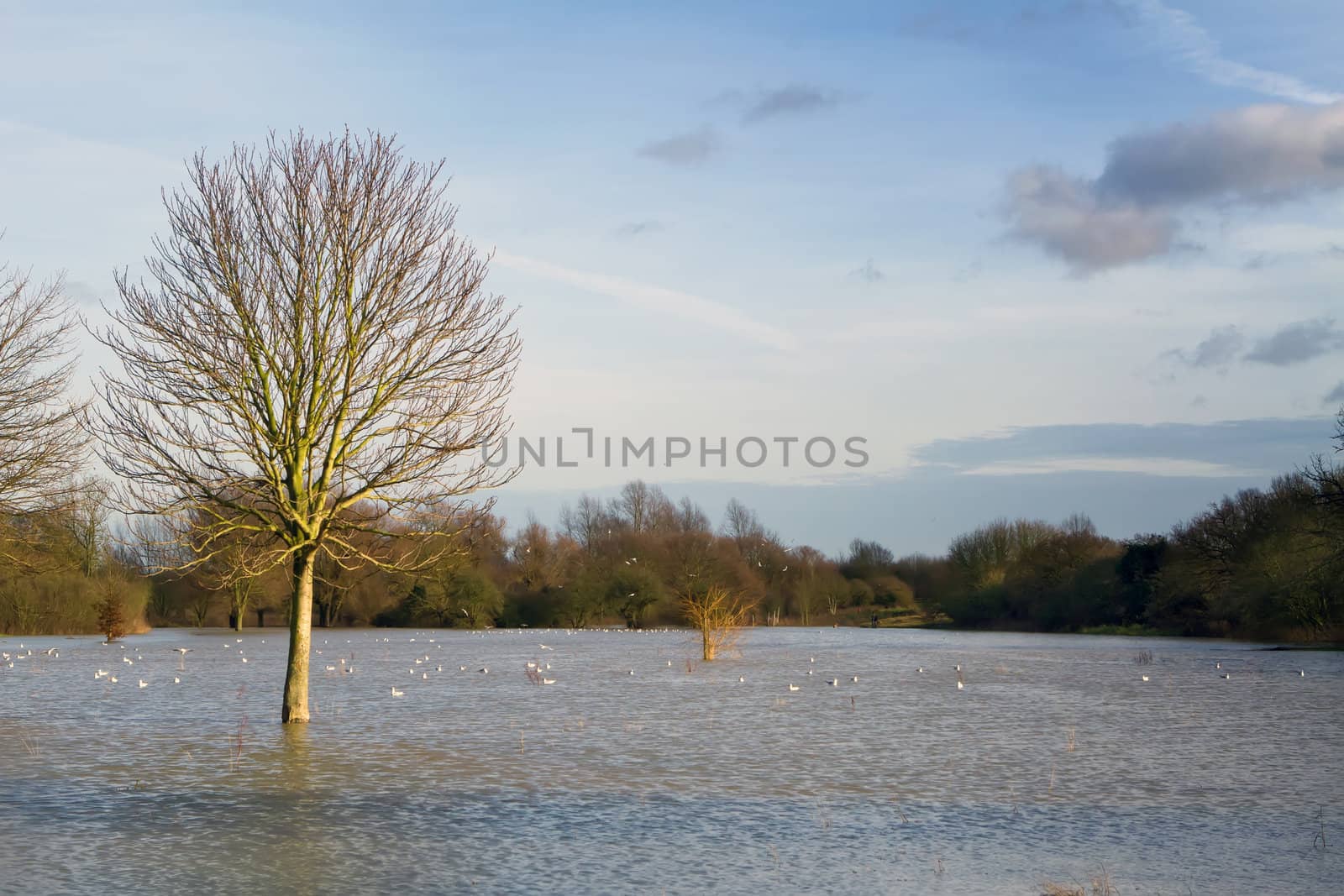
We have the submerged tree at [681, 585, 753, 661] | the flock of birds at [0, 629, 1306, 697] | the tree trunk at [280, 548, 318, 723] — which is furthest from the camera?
the submerged tree at [681, 585, 753, 661]


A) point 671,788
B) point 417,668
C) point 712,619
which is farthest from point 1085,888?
point 712,619

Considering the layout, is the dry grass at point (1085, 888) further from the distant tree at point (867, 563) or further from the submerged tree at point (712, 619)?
the distant tree at point (867, 563)

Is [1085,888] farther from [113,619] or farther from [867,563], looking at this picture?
[867,563]

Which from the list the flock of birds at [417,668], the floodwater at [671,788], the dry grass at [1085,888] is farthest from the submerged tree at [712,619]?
the dry grass at [1085,888]

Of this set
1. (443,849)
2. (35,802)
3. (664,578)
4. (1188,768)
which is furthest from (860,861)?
(664,578)

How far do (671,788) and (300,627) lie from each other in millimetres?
6716

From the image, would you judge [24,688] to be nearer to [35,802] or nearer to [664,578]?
[35,802]

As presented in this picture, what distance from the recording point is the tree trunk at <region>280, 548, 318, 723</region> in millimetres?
17266

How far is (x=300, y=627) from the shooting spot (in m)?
17.3

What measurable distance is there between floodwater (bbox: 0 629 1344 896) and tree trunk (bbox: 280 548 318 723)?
642 mm

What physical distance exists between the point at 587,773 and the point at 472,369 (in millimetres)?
6653

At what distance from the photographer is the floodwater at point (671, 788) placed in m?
9.50

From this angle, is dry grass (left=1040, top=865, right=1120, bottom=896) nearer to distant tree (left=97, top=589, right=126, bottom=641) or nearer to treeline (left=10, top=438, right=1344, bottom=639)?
treeline (left=10, top=438, right=1344, bottom=639)

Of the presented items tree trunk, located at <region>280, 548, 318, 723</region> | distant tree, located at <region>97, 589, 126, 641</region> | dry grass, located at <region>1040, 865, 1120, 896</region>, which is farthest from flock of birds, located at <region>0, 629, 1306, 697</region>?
dry grass, located at <region>1040, 865, 1120, 896</region>
